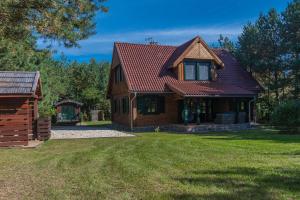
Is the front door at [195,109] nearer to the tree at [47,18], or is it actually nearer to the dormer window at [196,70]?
the dormer window at [196,70]

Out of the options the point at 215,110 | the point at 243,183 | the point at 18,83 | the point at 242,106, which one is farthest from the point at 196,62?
the point at 243,183

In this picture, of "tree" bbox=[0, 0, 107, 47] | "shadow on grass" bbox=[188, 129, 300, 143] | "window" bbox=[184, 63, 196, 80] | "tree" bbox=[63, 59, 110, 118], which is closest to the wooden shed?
"tree" bbox=[0, 0, 107, 47]

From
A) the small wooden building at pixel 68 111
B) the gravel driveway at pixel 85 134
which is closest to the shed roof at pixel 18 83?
the gravel driveway at pixel 85 134

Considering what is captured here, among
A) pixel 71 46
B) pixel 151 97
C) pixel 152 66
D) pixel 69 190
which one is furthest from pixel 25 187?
pixel 152 66

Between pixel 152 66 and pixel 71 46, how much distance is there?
17797 millimetres

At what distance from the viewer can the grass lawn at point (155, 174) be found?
6137mm

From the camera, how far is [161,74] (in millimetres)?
24922

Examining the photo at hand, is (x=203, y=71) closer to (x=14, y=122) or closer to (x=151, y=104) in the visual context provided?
(x=151, y=104)

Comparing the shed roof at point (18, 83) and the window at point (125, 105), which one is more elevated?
the shed roof at point (18, 83)

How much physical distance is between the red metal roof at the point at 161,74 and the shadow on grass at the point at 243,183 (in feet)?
48.4

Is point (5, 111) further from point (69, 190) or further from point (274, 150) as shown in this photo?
point (274, 150)

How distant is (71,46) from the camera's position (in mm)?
7797

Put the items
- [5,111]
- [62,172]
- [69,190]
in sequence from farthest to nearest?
[5,111] → [62,172] → [69,190]

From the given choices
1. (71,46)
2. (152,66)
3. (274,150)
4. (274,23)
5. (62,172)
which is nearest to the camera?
(71,46)
